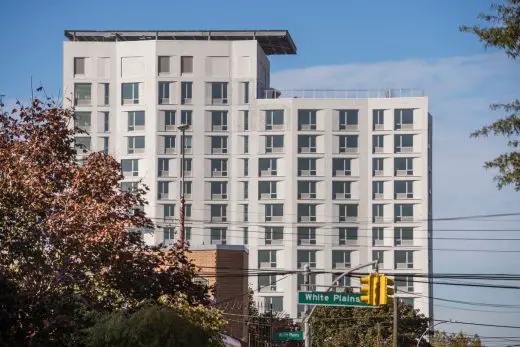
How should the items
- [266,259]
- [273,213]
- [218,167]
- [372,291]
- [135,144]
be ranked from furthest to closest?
[135,144]
[218,167]
[273,213]
[266,259]
[372,291]

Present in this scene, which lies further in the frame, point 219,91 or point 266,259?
point 219,91

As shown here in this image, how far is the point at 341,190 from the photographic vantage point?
139875mm

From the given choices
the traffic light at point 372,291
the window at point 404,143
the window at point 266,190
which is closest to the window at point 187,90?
the window at point 266,190

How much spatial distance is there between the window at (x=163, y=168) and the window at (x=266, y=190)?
36.9 feet

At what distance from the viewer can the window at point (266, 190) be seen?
13950 cm

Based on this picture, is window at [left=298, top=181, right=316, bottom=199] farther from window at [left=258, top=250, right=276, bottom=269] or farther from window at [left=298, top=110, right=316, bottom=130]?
window at [left=258, top=250, right=276, bottom=269]

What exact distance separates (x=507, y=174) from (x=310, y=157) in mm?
107458

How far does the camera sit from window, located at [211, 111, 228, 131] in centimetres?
14100

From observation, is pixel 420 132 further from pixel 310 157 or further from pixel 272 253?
pixel 272 253

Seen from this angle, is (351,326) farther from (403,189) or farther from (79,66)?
(79,66)

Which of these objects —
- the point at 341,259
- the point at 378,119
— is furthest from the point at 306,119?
the point at 341,259

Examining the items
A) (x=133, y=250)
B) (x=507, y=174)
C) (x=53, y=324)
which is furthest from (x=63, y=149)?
(x=507, y=174)

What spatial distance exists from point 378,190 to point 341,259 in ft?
30.7

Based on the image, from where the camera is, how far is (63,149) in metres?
36.4
